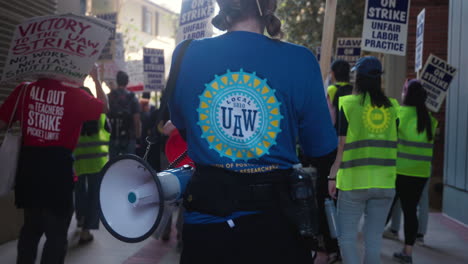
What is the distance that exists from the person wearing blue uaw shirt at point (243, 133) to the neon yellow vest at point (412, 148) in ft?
15.0

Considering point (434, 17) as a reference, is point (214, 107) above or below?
below

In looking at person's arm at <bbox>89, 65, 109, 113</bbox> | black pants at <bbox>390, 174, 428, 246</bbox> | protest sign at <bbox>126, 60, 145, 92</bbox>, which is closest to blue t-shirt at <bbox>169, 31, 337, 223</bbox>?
person's arm at <bbox>89, 65, 109, 113</bbox>

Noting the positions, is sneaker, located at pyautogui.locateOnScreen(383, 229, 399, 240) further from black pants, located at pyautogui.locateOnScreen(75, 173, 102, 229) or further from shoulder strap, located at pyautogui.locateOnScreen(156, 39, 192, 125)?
shoulder strap, located at pyautogui.locateOnScreen(156, 39, 192, 125)

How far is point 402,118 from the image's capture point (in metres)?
6.67

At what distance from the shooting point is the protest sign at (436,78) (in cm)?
873

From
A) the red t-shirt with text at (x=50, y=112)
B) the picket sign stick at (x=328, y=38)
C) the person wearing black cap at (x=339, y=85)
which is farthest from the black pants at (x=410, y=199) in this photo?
the red t-shirt with text at (x=50, y=112)

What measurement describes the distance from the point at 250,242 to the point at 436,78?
24.9ft

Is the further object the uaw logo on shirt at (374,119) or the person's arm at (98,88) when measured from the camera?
the person's arm at (98,88)

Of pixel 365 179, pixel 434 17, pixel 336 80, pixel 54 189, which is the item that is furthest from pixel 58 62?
pixel 434 17

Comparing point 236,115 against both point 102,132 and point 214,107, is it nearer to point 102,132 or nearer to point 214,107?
point 214,107

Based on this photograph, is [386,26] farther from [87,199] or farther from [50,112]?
[50,112]

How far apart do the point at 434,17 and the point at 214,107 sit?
11.5 metres

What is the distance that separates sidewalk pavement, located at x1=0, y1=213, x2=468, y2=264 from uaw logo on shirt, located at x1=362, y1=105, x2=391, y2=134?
7.70 feet

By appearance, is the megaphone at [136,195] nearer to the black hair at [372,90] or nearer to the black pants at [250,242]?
the black pants at [250,242]
